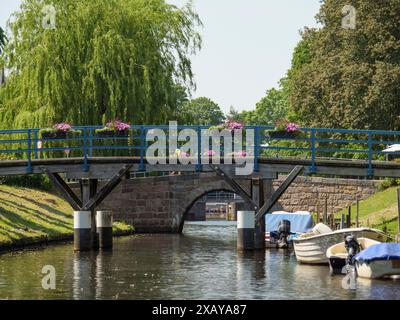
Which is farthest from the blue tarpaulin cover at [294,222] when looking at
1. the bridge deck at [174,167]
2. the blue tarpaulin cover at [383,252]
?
the blue tarpaulin cover at [383,252]

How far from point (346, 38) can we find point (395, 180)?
27.5ft

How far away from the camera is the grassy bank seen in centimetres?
4119

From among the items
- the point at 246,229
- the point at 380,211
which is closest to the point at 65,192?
the point at 246,229

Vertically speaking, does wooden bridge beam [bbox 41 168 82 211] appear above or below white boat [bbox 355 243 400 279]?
above

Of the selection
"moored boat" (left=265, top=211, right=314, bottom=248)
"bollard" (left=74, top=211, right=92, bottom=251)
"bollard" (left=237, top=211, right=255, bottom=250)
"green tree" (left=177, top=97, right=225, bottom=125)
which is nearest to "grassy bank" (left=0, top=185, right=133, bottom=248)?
"bollard" (left=74, top=211, right=92, bottom=251)

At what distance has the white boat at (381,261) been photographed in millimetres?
28594

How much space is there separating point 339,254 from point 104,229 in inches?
513

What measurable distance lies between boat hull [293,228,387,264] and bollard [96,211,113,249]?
31.0 feet

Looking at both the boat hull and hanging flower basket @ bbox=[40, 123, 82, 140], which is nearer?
the boat hull

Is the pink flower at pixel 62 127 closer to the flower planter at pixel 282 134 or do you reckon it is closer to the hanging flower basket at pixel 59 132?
the hanging flower basket at pixel 59 132

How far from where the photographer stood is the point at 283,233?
44.2m

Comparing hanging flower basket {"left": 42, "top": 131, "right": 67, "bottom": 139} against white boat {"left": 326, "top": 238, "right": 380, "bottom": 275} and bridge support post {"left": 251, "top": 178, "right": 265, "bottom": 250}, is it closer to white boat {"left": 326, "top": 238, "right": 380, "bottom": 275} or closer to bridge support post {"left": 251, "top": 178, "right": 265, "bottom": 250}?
bridge support post {"left": 251, "top": 178, "right": 265, "bottom": 250}

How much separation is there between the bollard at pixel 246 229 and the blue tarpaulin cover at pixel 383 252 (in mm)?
9740
